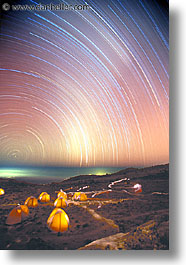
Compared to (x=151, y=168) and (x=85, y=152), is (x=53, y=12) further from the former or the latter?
(x=151, y=168)

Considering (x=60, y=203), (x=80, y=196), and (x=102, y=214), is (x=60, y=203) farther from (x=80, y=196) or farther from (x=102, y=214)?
(x=102, y=214)

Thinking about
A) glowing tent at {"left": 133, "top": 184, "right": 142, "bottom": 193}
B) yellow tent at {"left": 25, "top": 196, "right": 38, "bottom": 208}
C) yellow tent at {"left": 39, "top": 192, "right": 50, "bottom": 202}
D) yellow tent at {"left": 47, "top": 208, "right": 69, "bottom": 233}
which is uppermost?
glowing tent at {"left": 133, "top": 184, "right": 142, "bottom": 193}

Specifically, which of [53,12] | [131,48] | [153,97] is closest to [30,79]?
[53,12]

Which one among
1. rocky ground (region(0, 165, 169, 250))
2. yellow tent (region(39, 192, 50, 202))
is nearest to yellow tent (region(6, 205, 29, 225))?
rocky ground (region(0, 165, 169, 250))

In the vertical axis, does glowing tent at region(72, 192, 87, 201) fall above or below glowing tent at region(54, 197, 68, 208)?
above

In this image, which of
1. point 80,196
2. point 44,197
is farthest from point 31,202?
point 80,196

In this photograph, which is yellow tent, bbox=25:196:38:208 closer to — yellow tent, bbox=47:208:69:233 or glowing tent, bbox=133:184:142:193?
yellow tent, bbox=47:208:69:233

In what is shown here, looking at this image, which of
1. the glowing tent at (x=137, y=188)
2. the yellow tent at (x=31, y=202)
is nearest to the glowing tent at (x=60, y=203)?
the yellow tent at (x=31, y=202)
